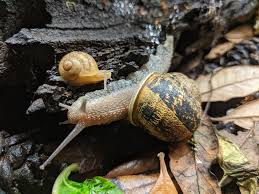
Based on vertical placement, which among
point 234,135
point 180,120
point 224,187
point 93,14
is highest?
point 93,14

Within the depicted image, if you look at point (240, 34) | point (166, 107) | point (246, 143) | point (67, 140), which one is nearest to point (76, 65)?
point (67, 140)

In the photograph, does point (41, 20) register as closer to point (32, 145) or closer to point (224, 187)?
point (32, 145)

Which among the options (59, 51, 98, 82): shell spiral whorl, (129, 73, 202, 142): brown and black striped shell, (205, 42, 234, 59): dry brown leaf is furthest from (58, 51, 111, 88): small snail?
(205, 42, 234, 59): dry brown leaf

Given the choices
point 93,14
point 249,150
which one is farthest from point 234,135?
point 93,14

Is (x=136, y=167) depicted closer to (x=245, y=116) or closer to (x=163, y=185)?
(x=163, y=185)

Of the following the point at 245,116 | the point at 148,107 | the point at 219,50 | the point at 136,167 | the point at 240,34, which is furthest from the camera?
the point at 240,34

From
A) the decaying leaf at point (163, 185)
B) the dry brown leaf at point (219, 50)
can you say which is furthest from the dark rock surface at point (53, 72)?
the dry brown leaf at point (219, 50)
